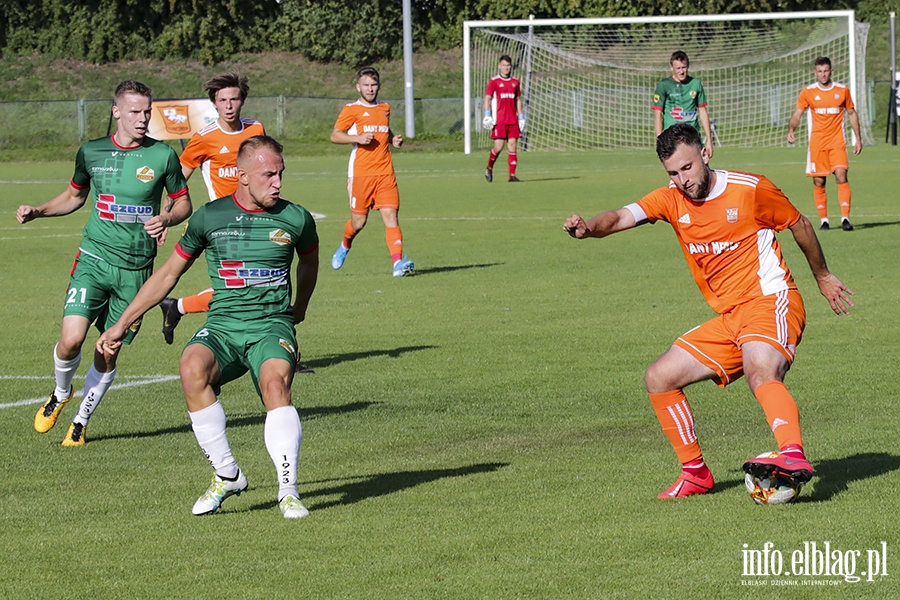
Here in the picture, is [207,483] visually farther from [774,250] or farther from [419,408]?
[774,250]

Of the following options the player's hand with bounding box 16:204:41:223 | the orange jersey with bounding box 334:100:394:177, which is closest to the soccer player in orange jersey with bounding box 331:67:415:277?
the orange jersey with bounding box 334:100:394:177

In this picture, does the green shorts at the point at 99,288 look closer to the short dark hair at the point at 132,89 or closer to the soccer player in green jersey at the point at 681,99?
the short dark hair at the point at 132,89

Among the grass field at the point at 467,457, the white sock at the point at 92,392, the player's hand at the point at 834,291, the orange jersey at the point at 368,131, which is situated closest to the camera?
the grass field at the point at 467,457

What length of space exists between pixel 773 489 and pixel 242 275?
2.62 m

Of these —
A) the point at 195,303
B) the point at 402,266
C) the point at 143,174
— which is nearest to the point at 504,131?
the point at 402,266

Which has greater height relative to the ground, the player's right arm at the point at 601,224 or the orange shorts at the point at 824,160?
the orange shorts at the point at 824,160

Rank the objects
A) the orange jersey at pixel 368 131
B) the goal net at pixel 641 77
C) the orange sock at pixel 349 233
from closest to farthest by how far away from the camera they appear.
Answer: the orange jersey at pixel 368 131, the orange sock at pixel 349 233, the goal net at pixel 641 77

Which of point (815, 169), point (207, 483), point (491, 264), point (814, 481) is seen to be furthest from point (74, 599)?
point (815, 169)

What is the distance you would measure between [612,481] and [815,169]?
14064 mm

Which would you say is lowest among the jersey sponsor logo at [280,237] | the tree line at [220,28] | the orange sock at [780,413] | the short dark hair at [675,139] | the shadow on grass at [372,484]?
the shadow on grass at [372,484]

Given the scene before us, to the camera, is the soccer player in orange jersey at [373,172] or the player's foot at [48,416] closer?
the player's foot at [48,416]

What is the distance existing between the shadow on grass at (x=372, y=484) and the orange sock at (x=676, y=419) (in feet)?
3.32

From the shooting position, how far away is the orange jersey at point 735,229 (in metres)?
6.69

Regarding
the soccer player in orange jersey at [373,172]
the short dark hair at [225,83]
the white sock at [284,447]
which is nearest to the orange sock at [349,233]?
the soccer player in orange jersey at [373,172]
